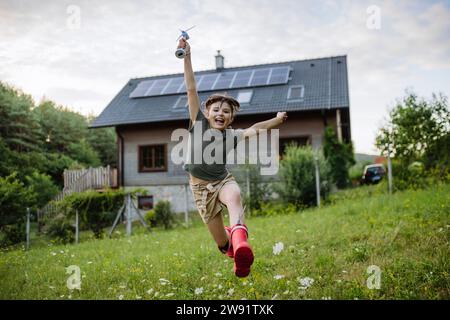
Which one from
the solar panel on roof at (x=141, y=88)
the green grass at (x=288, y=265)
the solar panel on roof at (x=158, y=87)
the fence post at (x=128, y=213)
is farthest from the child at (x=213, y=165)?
the solar panel on roof at (x=141, y=88)

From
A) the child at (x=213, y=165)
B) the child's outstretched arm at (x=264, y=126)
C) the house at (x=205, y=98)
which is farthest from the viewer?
the house at (x=205, y=98)

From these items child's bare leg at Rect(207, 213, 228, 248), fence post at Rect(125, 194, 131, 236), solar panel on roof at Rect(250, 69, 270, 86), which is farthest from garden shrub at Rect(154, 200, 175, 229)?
solar panel on roof at Rect(250, 69, 270, 86)

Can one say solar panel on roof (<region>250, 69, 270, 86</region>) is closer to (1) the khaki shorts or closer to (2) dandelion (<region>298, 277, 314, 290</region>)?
(2) dandelion (<region>298, 277, 314, 290</region>)

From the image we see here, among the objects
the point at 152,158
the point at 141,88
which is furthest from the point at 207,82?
the point at 152,158

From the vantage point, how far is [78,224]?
10469 mm

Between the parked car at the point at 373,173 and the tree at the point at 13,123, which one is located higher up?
the tree at the point at 13,123

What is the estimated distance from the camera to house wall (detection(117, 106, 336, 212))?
1636 centimetres

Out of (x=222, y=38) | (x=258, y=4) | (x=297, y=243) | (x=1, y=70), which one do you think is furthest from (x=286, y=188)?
(x=1, y=70)

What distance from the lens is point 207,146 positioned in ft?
11.2

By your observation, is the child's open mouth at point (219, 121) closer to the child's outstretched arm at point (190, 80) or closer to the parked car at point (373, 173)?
the child's outstretched arm at point (190, 80)

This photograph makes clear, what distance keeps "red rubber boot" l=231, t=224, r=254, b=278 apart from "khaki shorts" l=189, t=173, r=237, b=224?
0.51 meters

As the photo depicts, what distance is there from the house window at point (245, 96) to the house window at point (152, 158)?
419 centimetres

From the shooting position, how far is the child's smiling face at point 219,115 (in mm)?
3427
